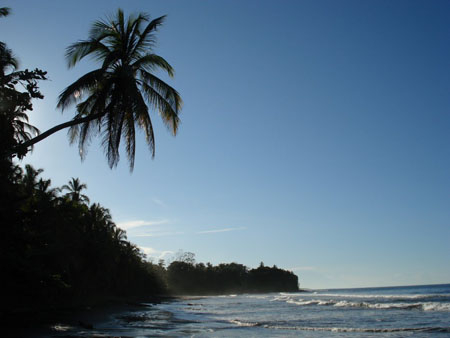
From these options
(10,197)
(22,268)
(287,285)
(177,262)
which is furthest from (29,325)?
(287,285)

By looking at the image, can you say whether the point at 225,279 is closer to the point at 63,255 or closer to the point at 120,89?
the point at 63,255

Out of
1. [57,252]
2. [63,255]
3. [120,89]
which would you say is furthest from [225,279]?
[120,89]

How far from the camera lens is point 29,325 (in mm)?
13141

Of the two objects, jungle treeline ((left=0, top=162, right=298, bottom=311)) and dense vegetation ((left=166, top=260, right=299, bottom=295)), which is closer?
jungle treeline ((left=0, top=162, right=298, bottom=311))

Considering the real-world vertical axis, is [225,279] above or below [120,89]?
below

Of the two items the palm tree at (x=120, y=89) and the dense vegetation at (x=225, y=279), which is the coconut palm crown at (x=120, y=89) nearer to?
the palm tree at (x=120, y=89)

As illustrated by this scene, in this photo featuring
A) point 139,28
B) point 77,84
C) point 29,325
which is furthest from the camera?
point 29,325

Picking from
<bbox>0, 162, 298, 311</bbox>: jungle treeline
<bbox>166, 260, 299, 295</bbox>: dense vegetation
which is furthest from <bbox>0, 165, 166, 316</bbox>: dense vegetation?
<bbox>166, 260, 299, 295</bbox>: dense vegetation

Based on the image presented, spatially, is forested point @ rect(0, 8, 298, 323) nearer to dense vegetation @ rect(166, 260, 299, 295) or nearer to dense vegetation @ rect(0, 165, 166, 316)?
dense vegetation @ rect(0, 165, 166, 316)

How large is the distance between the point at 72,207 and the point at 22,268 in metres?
18.6

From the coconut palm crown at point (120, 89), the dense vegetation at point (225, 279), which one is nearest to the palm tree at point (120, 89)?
the coconut palm crown at point (120, 89)

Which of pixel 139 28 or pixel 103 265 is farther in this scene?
pixel 103 265

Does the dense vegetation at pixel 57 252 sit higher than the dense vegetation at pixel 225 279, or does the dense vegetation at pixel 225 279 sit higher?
the dense vegetation at pixel 57 252

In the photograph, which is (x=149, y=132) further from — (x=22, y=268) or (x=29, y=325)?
(x=29, y=325)
